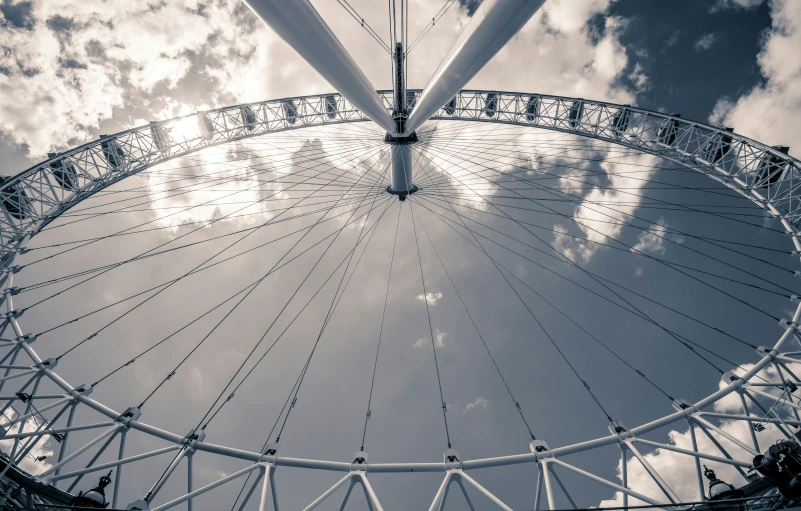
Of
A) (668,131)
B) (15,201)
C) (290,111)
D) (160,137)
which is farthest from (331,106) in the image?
(668,131)

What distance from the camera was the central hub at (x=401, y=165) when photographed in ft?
70.6

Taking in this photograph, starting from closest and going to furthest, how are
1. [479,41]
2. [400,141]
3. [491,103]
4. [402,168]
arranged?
1. [479,41]
2. [400,141]
3. [402,168]
4. [491,103]

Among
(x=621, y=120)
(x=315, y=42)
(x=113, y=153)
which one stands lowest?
(x=315, y=42)

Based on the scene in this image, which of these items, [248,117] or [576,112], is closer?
[576,112]

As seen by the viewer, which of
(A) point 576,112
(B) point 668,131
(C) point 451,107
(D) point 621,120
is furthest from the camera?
(C) point 451,107

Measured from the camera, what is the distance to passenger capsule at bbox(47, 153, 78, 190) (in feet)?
73.7

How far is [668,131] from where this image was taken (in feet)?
86.1

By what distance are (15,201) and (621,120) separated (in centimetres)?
3901

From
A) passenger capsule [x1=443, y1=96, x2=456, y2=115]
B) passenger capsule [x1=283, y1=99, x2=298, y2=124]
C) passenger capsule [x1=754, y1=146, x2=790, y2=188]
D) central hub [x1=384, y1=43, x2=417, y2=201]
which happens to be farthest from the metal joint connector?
passenger capsule [x1=283, y1=99, x2=298, y2=124]

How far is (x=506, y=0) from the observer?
29.6 feet

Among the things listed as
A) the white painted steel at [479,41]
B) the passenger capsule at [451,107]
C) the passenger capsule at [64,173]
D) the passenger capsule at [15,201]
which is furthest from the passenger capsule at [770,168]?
the passenger capsule at [15,201]

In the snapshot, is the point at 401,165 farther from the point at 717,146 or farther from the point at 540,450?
the point at 717,146

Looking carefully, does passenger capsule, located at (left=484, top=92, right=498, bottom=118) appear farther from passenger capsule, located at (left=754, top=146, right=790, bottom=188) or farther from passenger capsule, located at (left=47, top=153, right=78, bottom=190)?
passenger capsule, located at (left=47, top=153, right=78, bottom=190)

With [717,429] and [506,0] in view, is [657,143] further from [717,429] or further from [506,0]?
[506,0]
